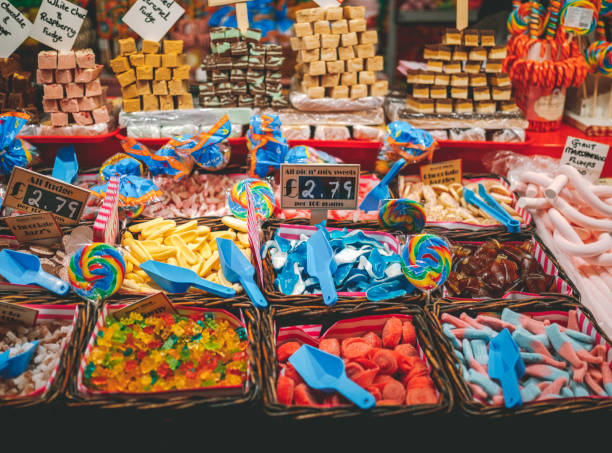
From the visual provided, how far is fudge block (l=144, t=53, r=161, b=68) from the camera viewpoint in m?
2.57

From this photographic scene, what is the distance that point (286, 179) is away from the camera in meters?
1.88

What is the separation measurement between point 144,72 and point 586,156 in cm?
230

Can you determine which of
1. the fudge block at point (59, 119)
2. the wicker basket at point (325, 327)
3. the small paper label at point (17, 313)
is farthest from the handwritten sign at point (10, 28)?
the wicker basket at point (325, 327)

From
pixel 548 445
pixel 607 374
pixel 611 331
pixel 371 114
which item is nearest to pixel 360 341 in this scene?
pixel 548 445

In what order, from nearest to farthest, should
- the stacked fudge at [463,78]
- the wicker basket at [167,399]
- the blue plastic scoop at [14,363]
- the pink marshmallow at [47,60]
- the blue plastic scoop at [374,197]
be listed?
the wicker basket at [167,399] < the blue plastic scoop at [14,363] < the blue plastic scoop at [374,197] < the pink marshmallow at [47,60] < the stacked fudge at [463,78]

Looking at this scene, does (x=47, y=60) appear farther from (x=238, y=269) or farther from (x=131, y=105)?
(x=238, y=269)

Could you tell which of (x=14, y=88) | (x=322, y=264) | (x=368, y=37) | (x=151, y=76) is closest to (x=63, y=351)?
(x=322, y=264)

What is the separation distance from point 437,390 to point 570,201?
4.22ft

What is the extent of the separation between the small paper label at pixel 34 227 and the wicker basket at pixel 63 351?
310 mm

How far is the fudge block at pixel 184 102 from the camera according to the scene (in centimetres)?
272

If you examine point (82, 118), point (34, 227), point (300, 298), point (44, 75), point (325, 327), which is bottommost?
point (325, 327)

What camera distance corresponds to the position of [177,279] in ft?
5.47

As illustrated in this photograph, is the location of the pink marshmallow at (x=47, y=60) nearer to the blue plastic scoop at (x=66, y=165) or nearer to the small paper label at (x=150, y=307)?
the blue plastic scoop at (x=66, y=165)

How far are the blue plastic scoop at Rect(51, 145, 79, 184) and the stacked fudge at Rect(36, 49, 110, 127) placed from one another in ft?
0.63
